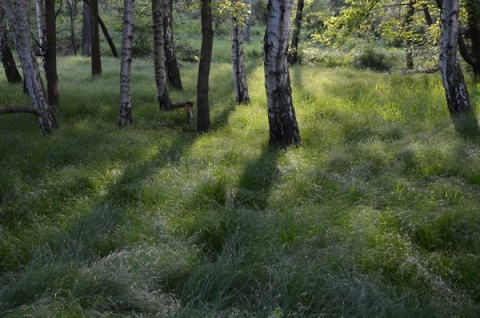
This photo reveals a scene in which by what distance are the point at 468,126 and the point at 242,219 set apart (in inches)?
220

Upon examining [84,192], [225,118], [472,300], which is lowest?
[472,300]

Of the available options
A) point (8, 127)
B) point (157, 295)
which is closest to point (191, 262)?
point (157, 295)

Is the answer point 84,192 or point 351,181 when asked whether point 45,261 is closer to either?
point 84,192

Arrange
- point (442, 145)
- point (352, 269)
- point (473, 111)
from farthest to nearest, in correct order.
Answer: point (473, 111), point (442, 145), point (352, 269)

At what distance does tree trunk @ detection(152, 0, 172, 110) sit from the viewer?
10.8 m

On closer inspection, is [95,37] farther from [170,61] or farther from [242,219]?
[242,219]

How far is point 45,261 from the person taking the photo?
487cm

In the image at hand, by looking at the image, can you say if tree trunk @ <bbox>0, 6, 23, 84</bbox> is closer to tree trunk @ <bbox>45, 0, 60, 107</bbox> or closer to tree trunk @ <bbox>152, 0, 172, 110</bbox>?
tree trunk @ <bbox>45, 0, 60, 107</bbox>

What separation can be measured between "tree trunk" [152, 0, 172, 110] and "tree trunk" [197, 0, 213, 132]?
1.80 metres

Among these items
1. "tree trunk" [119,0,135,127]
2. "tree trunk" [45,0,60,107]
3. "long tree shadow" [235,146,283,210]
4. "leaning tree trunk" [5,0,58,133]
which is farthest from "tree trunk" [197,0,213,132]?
"tree trunk" [45,0,60,107]

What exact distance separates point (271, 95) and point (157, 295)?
5.18 metres

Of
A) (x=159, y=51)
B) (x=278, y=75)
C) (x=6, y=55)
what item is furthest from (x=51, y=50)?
(x=278, y=75)

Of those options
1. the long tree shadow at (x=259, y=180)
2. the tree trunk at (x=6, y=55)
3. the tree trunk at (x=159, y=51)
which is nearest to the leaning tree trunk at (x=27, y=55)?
the tree trunk at (x=159, y=51)

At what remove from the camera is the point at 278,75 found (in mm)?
8523
